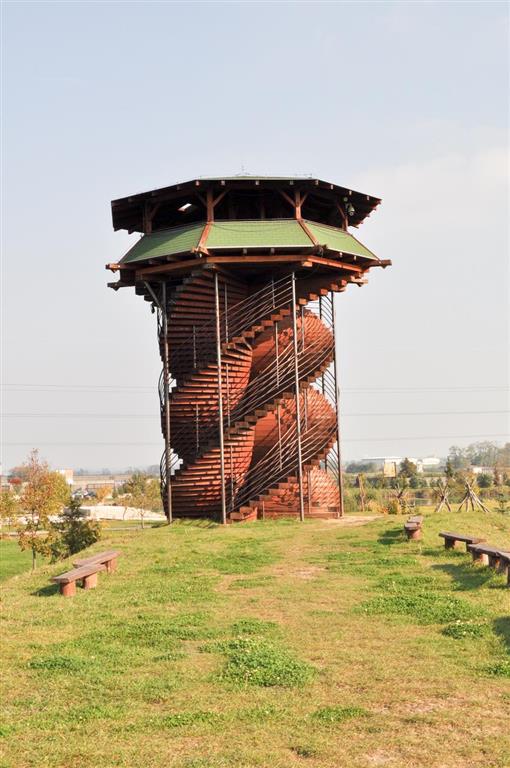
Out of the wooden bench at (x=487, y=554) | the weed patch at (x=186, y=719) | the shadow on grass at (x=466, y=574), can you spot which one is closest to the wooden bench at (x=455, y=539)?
the wooden bench at (x=487, y=554)

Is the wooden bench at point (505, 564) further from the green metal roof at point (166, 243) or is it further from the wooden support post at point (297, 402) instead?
the green metal roof at point (166, 243)

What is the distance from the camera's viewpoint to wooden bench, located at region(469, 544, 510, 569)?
1251cm

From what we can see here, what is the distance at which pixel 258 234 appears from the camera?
900 inches

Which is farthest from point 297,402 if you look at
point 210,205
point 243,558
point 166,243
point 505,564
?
point 505,564

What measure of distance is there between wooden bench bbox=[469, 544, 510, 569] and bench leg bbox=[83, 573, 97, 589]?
6.10 meters

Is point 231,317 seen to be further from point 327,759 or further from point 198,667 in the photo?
point 327,759

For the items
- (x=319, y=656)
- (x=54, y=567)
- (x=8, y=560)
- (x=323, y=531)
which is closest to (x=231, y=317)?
(x=323, y=531)

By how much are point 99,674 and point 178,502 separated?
15.7 m

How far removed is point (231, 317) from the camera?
24.0 metres

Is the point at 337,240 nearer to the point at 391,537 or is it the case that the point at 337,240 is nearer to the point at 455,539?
the point at 391,537

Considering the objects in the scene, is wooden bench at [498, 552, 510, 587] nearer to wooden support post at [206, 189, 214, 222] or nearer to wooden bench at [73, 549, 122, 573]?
wooden bench at [73, 549, 122, 573]

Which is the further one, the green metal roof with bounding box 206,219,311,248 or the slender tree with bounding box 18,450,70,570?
the slender tree with bounding box 18,450,70,570

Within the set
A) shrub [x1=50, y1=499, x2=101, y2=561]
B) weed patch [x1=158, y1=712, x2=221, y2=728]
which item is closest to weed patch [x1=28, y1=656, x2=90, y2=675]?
weed patch [x1=158, y1=712, x2=221, y2=728]

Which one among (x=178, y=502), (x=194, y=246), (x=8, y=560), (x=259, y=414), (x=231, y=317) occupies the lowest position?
(x=8, y=560)
